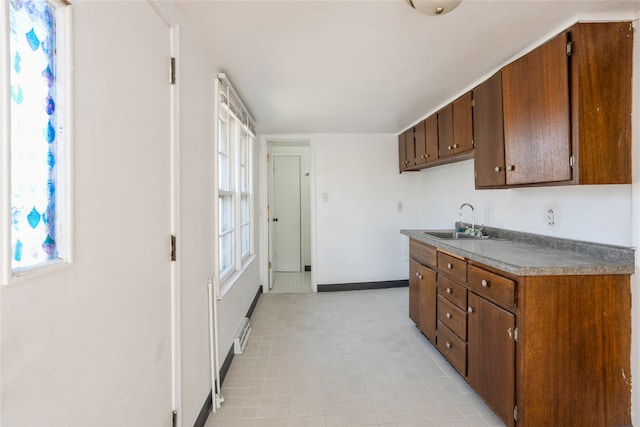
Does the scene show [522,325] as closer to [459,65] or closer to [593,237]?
[593,237]

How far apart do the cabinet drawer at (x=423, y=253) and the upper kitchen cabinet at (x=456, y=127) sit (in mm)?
870

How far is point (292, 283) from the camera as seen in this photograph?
468 cm

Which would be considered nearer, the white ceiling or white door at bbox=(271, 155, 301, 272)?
the white ceiling

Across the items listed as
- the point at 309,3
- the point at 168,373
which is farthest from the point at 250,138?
the point at 168,373

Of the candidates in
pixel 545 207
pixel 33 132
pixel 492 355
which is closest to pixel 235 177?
pixel 33 132

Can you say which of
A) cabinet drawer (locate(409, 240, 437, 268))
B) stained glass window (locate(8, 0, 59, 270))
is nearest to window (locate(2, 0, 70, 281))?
stained glass window (locate(8, 0, 59, 270))

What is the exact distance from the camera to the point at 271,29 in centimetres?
165

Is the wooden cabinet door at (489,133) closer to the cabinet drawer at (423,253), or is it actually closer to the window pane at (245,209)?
the cabinet drawer at (423,253)

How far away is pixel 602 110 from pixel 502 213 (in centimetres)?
115

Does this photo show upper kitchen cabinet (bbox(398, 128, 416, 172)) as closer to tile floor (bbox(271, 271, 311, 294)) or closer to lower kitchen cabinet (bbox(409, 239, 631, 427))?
tile floor (bbox(271, 271, 311, 294))

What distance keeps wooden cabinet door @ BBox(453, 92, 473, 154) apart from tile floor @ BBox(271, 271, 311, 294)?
2760 mm

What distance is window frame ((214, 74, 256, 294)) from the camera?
2084 mm

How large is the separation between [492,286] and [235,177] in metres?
2.21

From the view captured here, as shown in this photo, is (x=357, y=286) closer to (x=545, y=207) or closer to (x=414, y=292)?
(x=414, y=292)
